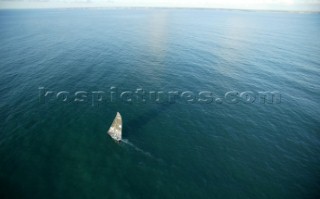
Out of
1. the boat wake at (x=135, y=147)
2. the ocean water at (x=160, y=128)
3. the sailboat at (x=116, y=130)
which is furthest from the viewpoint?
the sailboat at (x=116, y=130)

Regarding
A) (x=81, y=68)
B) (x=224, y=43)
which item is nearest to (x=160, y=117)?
(x=81, y=68)

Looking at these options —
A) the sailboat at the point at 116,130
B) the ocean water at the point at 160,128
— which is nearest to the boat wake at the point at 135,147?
the ocean water at the point at 160,128

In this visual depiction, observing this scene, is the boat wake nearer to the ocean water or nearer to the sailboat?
the ocean water

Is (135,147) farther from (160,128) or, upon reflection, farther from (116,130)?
(160,128)

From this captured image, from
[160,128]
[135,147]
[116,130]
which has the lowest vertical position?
[135,147]

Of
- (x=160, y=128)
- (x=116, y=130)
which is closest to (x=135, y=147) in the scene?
(x=116, y=130)

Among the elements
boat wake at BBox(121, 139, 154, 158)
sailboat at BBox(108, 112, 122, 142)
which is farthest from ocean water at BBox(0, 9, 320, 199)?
sailboat at BBox(108, 112, 122, 142)

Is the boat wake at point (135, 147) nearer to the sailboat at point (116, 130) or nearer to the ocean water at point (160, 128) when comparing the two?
the ocean water at point (160, 128)

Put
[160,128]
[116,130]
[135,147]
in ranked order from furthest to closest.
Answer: [160,128]
[116,130]
[135,147]
